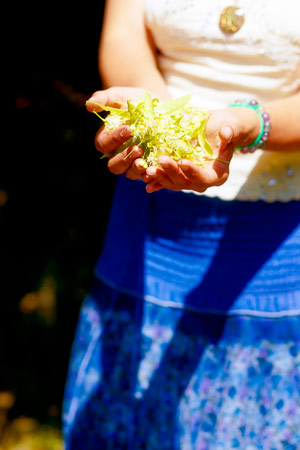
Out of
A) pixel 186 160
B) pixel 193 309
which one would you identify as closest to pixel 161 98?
pixel 186 160

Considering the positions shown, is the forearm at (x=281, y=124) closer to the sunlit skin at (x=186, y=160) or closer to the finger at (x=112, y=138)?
the sunlit skin at (x=186, y=160)

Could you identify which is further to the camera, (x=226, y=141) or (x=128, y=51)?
(x=128, y=51)

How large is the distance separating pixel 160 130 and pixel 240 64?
0.28 metres

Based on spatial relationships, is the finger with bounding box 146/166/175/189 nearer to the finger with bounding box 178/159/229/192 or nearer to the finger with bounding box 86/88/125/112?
the finger with bounding box 178/159/229/192

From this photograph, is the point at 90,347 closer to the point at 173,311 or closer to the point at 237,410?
the point at 173,311

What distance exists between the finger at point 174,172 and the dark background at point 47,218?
4.50 feet

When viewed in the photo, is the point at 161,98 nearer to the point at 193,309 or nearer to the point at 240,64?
the point at 240,64

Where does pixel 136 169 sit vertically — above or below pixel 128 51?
below

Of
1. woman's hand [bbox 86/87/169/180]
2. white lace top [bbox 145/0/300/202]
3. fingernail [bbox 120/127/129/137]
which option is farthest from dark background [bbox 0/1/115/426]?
fingernail [bbox 120/127/129/137]

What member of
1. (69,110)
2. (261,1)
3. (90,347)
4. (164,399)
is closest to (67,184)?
(69,110)

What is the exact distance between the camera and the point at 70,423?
4.10ft

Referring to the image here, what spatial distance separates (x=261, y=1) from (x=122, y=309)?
27.1 inches

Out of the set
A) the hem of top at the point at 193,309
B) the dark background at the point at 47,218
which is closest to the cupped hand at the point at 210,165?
the hem of top at the point at 193,309

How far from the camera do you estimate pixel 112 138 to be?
860 mm
